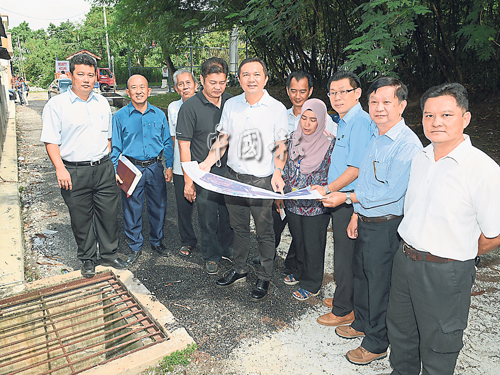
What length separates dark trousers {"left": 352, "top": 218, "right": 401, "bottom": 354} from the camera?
2492 millimetres

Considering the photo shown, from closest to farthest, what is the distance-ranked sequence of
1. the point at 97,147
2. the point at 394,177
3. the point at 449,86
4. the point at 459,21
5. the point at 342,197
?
1. the point at 449,86
2. the point at 394,177
3. the point at 342,197
4. the point at 97,147
5. the point at 459,21

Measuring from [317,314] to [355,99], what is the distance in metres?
1.92

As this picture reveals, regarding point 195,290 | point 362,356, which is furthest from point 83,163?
point 362,356

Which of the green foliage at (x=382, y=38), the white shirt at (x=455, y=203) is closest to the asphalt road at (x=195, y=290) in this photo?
the white shirt at (x=455, y=203)

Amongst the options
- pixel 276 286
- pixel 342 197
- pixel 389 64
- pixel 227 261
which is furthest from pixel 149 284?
pixel 389 64

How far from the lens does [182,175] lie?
14.4 feet

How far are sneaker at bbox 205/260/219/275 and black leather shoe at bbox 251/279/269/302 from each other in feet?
2.02

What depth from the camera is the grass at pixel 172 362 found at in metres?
2.64

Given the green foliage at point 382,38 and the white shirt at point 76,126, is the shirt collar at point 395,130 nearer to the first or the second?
the green foliage at point 382,38

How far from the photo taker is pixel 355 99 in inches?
112

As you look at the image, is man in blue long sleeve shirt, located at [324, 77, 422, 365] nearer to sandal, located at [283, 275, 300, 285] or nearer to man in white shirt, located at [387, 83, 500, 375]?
man in white shirt, located at [387, 83, 500, 375]

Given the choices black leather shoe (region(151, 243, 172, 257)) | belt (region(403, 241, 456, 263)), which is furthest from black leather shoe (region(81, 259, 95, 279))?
belt (region(403, 241, 456, 263))

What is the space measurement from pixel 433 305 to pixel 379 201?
71 cm

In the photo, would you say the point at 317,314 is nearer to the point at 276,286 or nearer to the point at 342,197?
the point at 276,286
